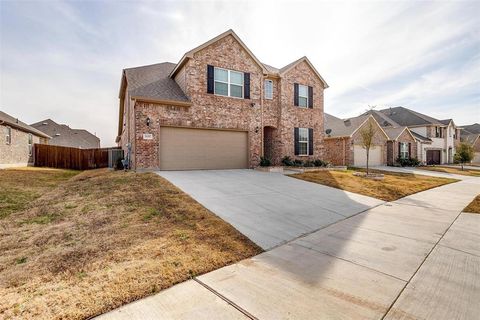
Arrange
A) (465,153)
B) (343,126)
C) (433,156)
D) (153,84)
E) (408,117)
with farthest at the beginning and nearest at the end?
(408,117)
(433,156)
(465,153)
(343,126)
(153,84)

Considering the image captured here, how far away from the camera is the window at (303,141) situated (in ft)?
55.9

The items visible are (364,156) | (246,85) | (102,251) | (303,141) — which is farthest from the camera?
(364,156)

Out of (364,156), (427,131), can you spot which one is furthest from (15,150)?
(427,131)

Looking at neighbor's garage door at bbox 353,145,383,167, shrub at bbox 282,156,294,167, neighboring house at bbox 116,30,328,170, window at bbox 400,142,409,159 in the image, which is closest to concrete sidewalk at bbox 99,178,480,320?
neighboring house at bbox 116,30,328,170

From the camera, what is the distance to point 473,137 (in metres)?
43.1

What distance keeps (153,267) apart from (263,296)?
1591 millimetres

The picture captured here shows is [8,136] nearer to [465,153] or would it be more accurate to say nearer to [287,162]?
[287,162]

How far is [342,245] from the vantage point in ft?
14.2

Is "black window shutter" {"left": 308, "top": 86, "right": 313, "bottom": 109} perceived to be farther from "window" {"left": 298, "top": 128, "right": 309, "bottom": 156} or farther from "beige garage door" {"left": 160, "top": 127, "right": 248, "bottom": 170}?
"beige garage door" {"left": 160, "top": 127, "right": 248, "bottom": 170}

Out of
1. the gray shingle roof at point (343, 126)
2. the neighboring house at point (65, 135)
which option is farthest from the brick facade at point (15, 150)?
the gray shingle roof at point (343, 126)

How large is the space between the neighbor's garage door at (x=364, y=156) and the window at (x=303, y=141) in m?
8.33

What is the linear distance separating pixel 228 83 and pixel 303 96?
20.1 feet

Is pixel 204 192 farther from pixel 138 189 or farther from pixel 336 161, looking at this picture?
pixel 336 161

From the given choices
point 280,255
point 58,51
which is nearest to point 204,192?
point 280,255
